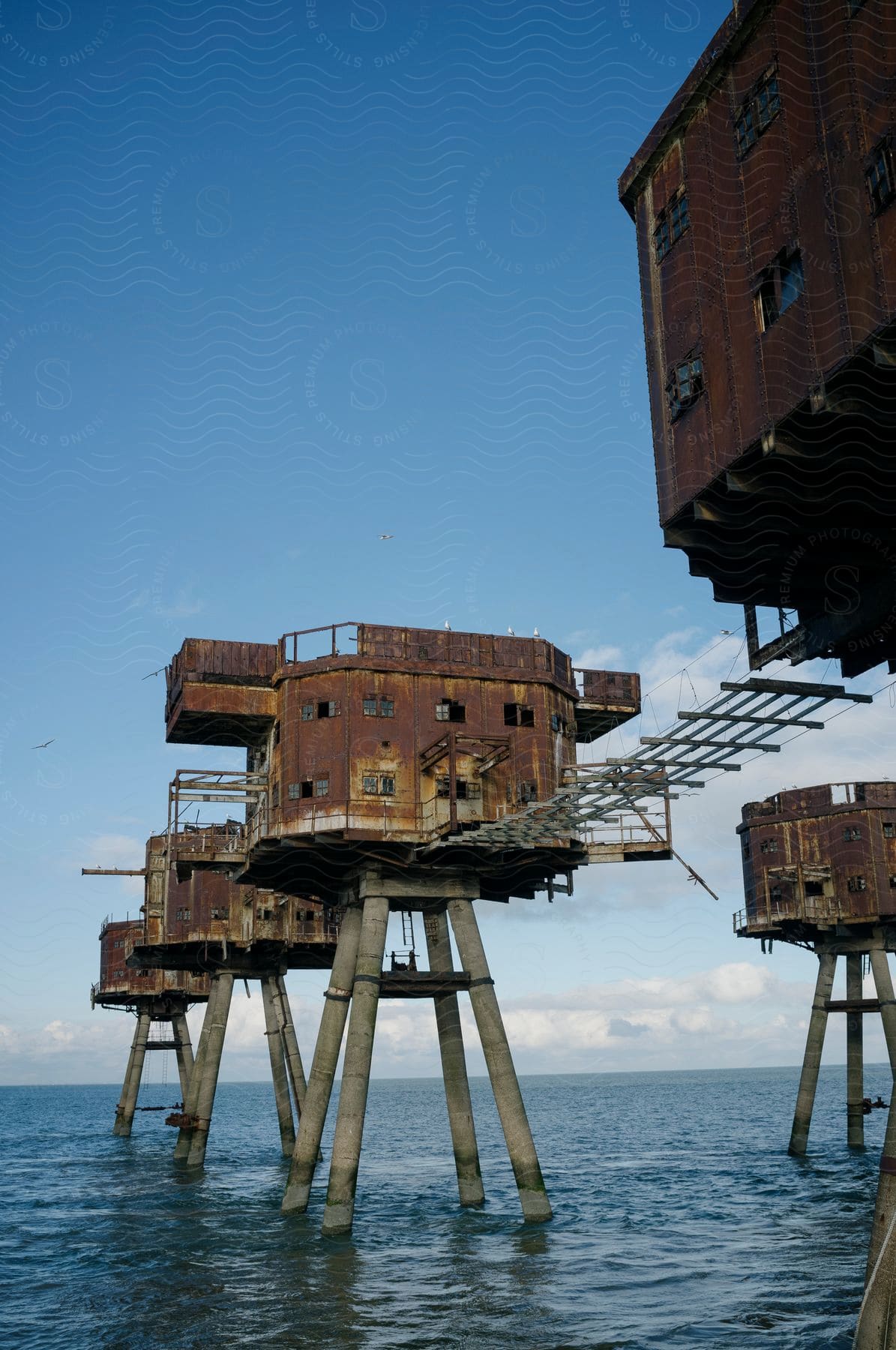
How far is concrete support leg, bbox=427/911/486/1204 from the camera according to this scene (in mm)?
33438

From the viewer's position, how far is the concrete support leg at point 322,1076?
31.2m

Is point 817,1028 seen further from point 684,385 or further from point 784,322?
point 784,322

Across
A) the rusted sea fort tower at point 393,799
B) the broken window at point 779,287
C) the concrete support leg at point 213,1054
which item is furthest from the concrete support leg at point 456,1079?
the broken window at point 779,287

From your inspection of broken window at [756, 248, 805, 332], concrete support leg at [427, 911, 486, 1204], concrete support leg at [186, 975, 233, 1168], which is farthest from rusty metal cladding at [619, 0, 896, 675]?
concrete support leg at [186, 975, 233, 1168]

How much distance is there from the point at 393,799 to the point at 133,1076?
5128 cm

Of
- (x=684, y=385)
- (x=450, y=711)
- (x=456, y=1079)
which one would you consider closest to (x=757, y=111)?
(x=684, y=385)

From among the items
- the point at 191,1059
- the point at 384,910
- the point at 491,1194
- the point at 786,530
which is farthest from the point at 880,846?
the point at 191,1059

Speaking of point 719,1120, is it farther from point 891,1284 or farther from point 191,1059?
point 891,1284

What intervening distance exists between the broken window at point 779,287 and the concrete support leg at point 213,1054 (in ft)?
122

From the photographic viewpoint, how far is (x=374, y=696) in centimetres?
3195

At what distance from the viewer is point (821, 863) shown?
4672cm

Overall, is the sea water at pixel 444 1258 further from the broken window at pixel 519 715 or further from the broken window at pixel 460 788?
the broken window at pixel 519 715

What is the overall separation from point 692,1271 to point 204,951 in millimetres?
26915

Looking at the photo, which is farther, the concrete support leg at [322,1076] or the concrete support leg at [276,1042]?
the concrete support leg at [276,1042]
